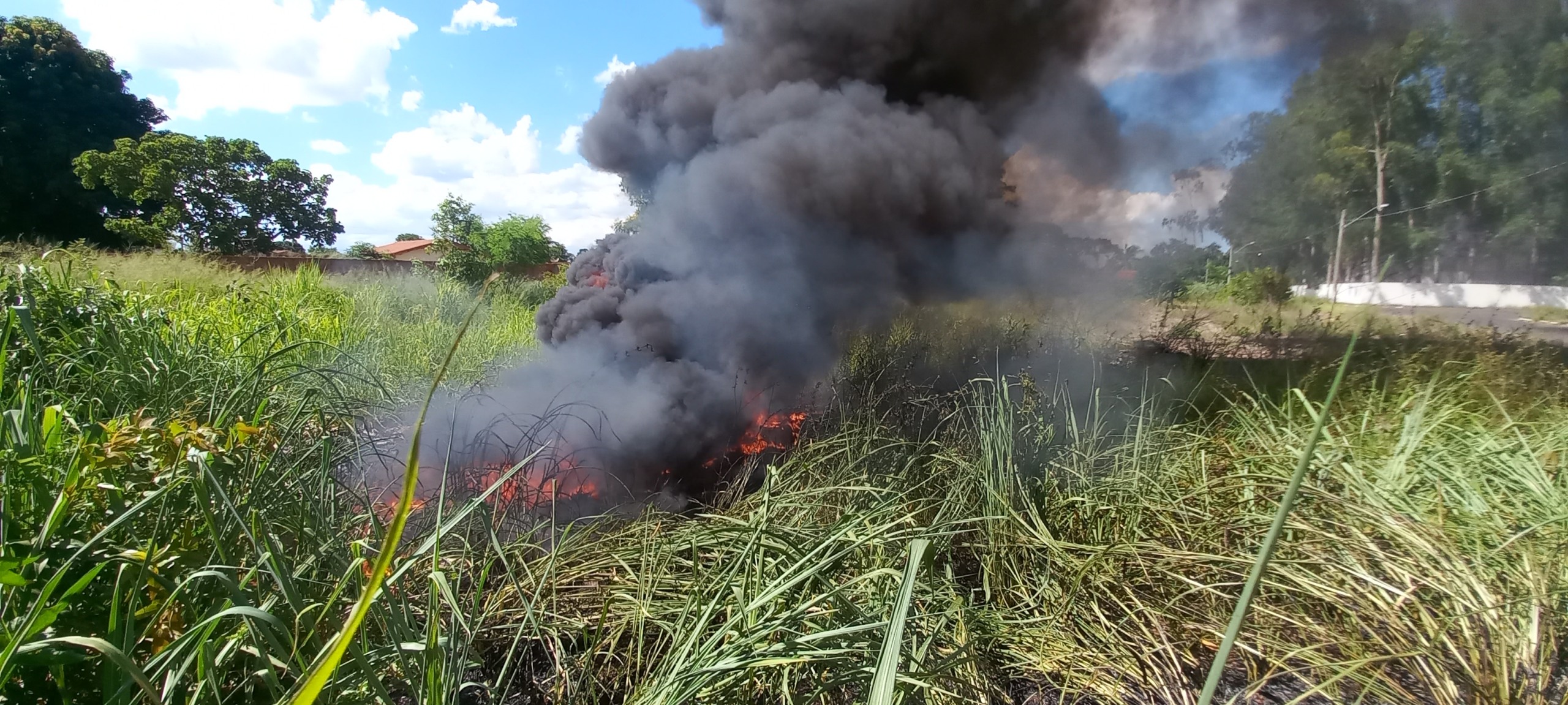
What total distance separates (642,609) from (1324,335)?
4.98 m

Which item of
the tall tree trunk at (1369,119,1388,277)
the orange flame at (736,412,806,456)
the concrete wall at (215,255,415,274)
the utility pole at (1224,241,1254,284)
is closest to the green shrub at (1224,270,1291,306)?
the utility pole at (1224,241,1254,284)

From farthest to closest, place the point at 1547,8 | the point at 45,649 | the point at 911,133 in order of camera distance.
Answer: the point at 911,133 → the point at 1547,8 → the point at 45,649

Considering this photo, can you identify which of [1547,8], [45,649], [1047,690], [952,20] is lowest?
[1047,690]

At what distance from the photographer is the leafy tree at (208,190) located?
2166 cm

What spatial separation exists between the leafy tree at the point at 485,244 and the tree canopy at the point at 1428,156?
13760 millimetres

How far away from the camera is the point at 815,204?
666 cm

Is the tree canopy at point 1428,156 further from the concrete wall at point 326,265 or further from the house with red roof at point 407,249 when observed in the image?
the house with red roof at point 407,249

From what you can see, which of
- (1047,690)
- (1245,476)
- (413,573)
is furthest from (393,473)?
(1245,476)

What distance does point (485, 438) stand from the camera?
113 inches

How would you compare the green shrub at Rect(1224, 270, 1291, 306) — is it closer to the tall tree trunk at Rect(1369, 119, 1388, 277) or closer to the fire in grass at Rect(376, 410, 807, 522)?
the tall tree trunk at Rect(1369, 119, 1388, 277)

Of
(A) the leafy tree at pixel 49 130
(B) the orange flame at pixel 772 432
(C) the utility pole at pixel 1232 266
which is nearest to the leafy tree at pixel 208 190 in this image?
(A) the leafy tree at pixel 49 130

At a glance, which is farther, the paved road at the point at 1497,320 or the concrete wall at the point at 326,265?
the concrete wall at the point at 326,265

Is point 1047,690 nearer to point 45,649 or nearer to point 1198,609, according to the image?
point 1198,609

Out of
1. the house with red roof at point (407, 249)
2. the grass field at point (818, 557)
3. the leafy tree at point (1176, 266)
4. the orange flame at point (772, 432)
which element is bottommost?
the orange flame at point (772, 432)
